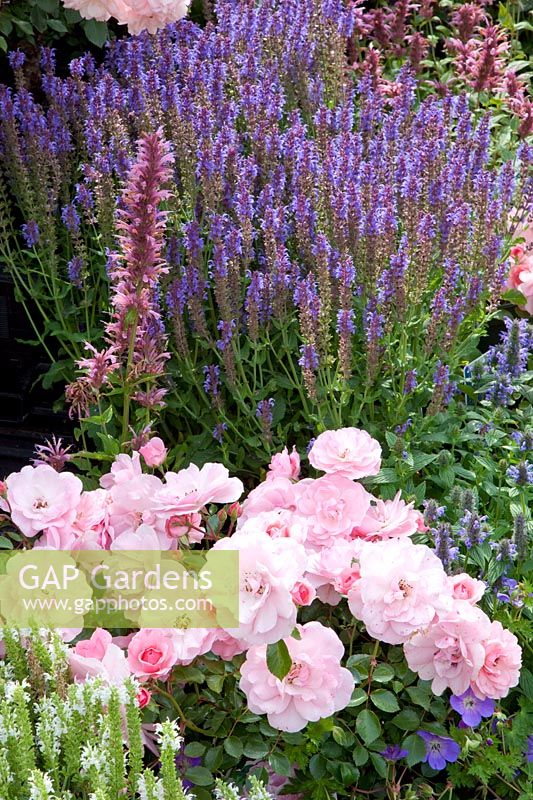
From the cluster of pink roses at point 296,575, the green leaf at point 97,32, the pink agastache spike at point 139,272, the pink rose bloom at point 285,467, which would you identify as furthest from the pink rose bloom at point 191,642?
the green leaf at point 97,32

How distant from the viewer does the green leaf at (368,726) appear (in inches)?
77.9

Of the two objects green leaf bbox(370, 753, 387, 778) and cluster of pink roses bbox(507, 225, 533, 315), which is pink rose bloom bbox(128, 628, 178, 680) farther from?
cluster of pink roses bbox(507, 225, 533, 315)

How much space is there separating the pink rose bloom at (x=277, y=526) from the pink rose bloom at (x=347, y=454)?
6.9 inches

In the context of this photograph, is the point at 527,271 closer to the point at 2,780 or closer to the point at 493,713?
the point at 493,713

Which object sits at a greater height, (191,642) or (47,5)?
(47,5)

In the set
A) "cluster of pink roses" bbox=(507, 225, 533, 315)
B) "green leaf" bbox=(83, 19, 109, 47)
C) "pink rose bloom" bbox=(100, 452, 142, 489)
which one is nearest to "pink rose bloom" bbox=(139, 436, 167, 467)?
"pink rose bloom" bbox=(100, 452, 142, 489)

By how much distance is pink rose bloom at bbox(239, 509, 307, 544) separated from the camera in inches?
80.2

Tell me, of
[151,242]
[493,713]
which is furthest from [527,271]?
[493,713]

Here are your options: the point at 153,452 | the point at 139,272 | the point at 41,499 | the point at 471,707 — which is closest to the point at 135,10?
the point at 139,272

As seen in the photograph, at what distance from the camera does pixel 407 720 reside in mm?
2062

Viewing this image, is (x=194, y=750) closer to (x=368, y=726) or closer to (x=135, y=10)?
(x=368, y=726)

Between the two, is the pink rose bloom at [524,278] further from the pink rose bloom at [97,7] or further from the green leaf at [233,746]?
the green leaf at [233,746]

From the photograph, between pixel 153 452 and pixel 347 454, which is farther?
pixel 153 452

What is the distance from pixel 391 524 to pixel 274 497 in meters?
0.25
